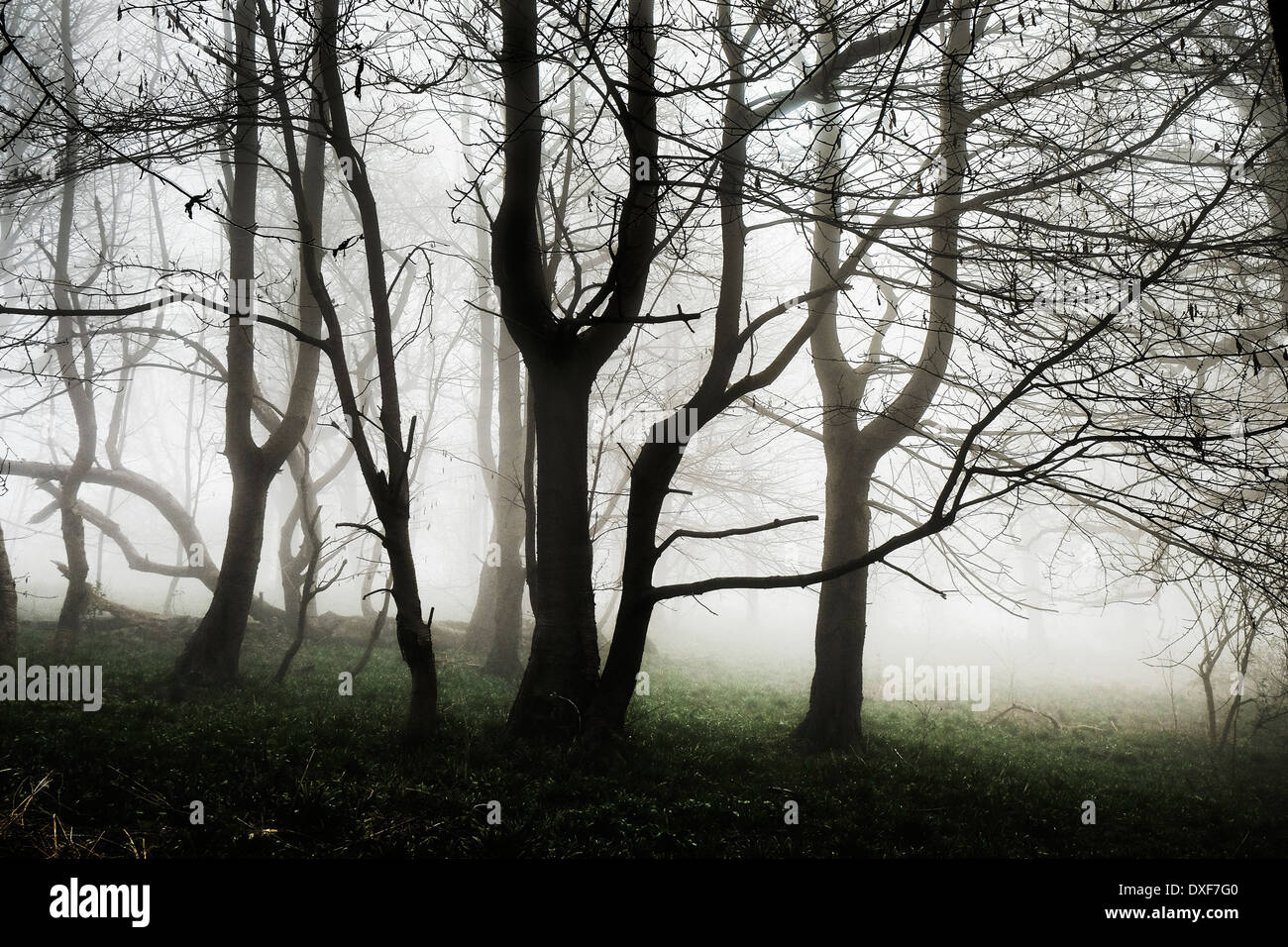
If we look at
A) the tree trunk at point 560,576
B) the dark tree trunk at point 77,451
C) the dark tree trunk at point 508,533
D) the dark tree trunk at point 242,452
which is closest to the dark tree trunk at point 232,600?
A: the dark tree trunk at point 242,452

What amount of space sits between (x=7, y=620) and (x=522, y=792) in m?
7.82

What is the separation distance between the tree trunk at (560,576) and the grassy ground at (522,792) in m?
0.44

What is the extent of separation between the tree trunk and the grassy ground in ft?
1.43

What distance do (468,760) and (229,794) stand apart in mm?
1635

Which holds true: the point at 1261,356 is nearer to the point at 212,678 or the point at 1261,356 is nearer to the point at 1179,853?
the point at 1179,853

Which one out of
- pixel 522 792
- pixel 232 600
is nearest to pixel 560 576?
pixel 522 792

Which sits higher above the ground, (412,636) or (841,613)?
(412,636)

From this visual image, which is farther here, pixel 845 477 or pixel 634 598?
pixel 845 477

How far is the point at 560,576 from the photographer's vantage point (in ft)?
20.2

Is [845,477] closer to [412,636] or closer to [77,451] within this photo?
[412,636]

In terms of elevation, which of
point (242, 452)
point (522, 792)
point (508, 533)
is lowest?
point (522, 792)

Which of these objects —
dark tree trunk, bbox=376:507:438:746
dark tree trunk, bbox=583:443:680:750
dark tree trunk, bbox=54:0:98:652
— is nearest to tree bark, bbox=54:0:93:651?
dark tree trunk, bbox=54:0:98:652

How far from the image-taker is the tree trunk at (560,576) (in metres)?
6.09
